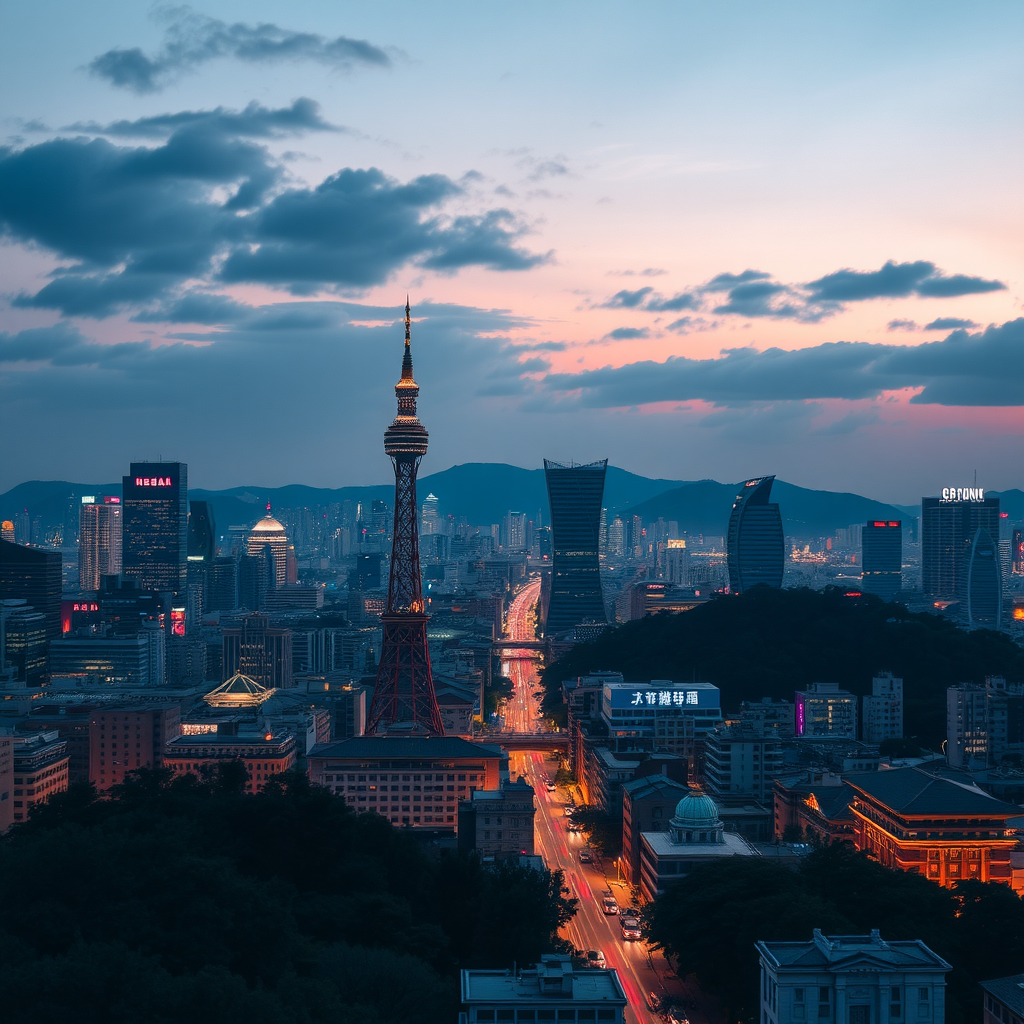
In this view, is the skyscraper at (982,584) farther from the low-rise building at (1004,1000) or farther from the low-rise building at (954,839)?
the low-rise building at (1004,1000)

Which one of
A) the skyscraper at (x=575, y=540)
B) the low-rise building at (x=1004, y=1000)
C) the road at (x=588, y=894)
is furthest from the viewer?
the skyscraper at (x=575, y=540)

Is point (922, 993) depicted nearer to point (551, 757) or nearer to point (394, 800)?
point (394, 800)

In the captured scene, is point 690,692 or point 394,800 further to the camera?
point 690,692

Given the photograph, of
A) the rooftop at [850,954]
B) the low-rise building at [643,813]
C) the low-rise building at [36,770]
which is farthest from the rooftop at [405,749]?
the rooftop at [850,954]

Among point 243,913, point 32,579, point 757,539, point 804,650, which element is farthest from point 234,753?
point 757,539

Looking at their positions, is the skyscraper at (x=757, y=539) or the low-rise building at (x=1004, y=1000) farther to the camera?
the skyscraper at (x=757, y=539)

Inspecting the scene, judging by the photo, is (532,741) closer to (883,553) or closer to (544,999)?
(544,999)

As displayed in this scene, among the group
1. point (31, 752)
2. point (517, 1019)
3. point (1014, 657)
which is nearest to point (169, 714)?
point (31, 752)
